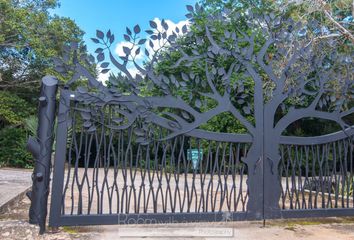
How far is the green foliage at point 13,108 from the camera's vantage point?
48.3ft

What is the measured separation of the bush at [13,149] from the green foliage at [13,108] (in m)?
1.06

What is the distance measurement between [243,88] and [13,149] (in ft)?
46.5

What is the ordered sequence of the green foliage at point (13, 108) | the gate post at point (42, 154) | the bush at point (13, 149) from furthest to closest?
the bush at point (13, 149), the green foliage at point (13, 108), the gate post at point (42, 154)

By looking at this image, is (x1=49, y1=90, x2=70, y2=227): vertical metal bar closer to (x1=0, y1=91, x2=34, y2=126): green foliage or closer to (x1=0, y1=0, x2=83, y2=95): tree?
(x1=0, y1=0, x2=83, y2=95): tree

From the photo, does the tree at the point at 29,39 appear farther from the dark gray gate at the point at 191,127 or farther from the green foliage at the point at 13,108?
the dark gray gate at the point at 191,127

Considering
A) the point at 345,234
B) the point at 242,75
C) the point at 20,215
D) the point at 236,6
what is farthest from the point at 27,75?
the point at 345,234

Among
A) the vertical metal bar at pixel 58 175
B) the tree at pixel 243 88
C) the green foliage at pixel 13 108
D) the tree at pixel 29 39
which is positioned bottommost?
the vertical metal bar at pixel 58 175

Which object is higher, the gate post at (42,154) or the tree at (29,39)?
the tree at (29,39)

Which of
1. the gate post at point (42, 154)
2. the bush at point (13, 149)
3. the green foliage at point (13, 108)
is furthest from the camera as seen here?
the bush at point (13, 149)

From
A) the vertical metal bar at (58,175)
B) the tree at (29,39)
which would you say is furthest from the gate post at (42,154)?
the tree at (29,39)

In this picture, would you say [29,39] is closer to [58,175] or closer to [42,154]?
[42,154]

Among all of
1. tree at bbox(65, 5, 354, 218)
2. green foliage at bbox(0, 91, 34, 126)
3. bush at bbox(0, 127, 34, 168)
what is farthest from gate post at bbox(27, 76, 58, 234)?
bush at bbox(0, 127, 34, 168)

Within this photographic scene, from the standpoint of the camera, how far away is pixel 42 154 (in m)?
3.73

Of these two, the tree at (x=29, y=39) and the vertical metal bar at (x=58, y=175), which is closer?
the vertical metal bar at (x=58, y=175)
